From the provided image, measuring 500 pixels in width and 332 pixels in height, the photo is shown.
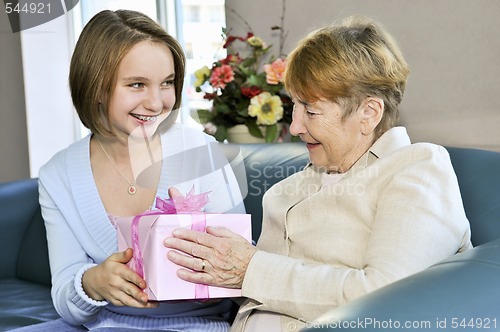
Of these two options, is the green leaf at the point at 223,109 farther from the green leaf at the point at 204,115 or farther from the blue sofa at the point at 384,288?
the blue sofa at the point at 384,288

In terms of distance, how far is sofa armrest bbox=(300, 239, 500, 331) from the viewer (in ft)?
3.11

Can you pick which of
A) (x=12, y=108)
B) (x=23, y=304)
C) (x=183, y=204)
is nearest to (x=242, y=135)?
(x=23, y=304)

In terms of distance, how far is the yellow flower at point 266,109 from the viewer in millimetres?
2561

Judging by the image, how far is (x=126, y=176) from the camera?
6.15 feet

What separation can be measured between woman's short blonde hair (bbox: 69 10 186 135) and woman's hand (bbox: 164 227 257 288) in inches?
21.5

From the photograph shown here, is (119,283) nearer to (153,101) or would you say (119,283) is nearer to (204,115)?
(153,101)

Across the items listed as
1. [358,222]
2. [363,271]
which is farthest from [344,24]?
[363,271]

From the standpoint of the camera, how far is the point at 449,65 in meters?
2.14

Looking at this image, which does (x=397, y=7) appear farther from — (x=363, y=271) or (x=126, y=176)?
(x=363, y=271)

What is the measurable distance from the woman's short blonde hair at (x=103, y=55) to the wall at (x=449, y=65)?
0.81 meters

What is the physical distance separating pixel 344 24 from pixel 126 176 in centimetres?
72

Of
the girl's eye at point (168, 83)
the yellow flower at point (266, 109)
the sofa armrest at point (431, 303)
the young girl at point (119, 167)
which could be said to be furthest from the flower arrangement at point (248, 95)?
the sofa armrest at point (431, 303)

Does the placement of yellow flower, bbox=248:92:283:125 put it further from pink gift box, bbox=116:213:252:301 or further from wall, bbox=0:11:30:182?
wall, bbox=0:11:30:182

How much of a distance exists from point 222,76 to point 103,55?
1018 mm
